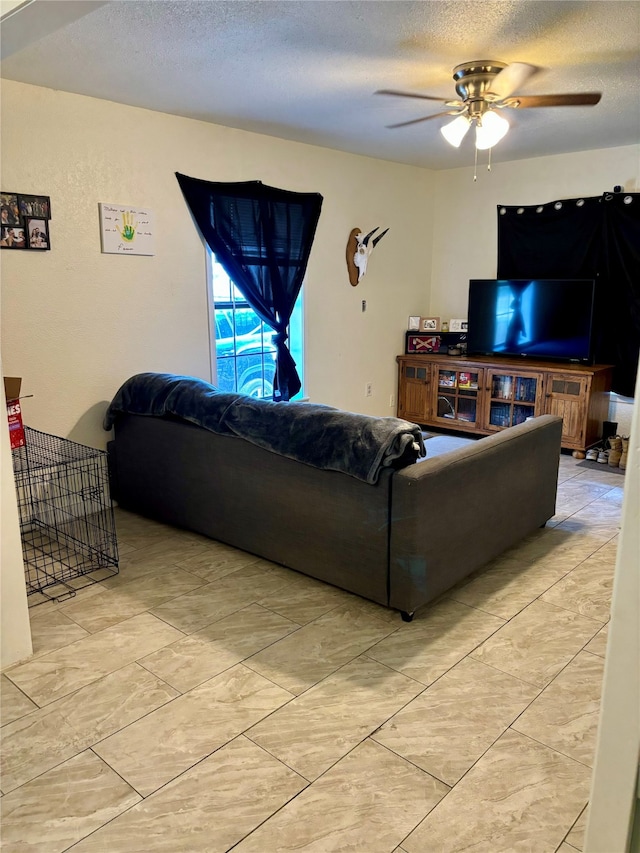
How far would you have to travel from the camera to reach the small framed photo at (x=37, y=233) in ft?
11.0

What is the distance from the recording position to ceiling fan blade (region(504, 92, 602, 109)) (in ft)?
10.2

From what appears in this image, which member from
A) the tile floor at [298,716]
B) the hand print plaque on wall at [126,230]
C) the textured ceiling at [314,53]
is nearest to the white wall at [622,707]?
the tile floor at [298,716]

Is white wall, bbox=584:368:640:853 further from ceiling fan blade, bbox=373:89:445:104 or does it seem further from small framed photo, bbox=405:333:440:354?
small framed photo, bbox=405:333:440:354

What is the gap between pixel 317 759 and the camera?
1912mm

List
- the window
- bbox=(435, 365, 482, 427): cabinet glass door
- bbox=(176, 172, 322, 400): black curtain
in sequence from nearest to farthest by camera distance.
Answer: bbox=(176, 172, 322, 400): black curtain → the window → bbox=(435, 365, 482, 427): cabinet glass door

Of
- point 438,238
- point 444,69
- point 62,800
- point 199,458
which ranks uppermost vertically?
point 444,69

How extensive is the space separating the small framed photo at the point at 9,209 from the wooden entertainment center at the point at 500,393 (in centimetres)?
361

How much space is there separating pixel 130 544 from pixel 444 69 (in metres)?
2.94

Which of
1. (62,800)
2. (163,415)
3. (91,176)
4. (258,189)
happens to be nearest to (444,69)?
(258,189)

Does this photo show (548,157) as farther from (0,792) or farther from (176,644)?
(0,792)

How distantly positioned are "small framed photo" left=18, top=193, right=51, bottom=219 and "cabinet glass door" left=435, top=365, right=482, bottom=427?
3514 mm

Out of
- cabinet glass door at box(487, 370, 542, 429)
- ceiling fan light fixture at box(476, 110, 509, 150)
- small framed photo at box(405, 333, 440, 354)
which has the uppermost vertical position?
ceiling fan light fixture at box(476, 110, 509, 150)

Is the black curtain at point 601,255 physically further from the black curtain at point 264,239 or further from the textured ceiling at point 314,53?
the black curtain at point 264,239

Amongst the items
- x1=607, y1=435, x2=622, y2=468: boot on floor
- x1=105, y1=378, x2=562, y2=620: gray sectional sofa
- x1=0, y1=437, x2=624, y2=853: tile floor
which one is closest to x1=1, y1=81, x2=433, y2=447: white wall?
x1=105, y1=378, x2=562, y2=620: gray sectional sofa
